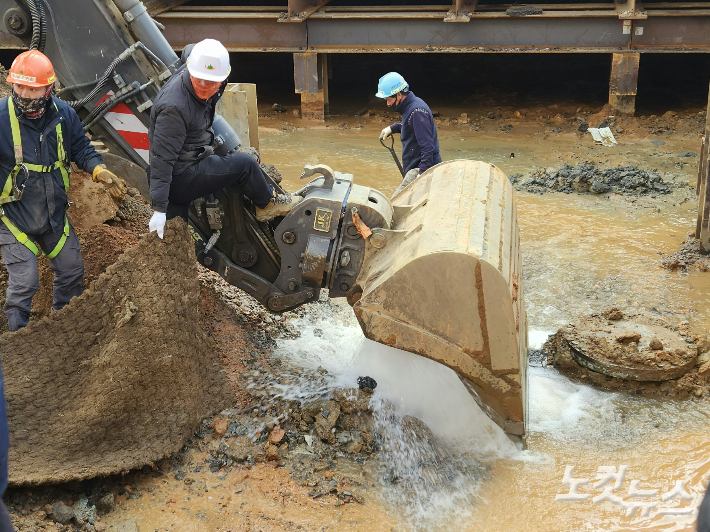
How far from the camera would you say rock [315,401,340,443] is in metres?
3.84

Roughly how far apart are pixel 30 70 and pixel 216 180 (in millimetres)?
1064

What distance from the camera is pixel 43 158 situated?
3791 millimetres

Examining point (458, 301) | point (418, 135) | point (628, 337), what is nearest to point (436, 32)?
point (418, 135)

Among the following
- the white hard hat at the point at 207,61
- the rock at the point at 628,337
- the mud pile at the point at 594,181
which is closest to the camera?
the white hard hat at the point at 207,61

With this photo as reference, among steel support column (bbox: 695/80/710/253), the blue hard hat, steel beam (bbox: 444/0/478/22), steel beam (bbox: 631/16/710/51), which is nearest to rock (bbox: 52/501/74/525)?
the blue hard hat

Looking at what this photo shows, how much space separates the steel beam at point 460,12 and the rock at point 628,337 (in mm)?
6461

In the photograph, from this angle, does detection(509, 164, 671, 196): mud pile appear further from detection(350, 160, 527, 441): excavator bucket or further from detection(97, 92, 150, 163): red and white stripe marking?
detection(97, 92, 150, 163): red and white stripe marking

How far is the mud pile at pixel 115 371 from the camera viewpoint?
3.42 meters

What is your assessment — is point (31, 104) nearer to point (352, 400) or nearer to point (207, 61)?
point (207, 61)

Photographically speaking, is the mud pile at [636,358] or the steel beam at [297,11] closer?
the mud pile at [636,358]

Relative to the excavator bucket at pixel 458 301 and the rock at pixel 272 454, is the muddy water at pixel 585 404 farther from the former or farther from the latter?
the rock at pixel 272 454

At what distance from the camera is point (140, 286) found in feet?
12.2

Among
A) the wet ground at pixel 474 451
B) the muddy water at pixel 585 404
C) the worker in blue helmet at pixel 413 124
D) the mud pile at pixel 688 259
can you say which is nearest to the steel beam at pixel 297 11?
the muddy water at pixel 585 404

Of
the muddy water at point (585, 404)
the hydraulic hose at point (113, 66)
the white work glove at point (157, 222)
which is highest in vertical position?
the hydraulic hose at point (113, 66)
